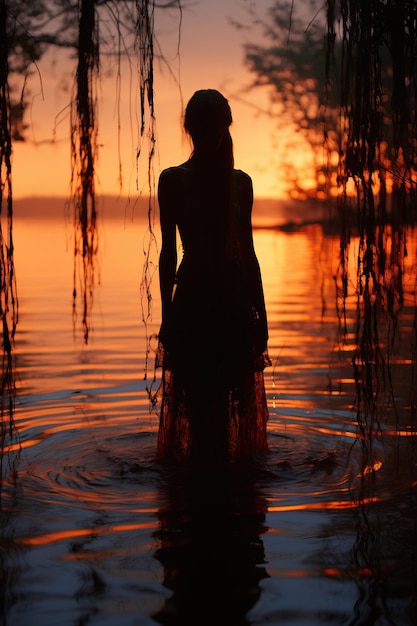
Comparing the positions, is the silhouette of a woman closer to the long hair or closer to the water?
the long hair

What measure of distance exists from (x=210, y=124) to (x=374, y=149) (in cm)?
140

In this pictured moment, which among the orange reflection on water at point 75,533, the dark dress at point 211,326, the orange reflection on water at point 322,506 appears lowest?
the orange reflection on water at point 75,533

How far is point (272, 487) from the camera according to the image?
17.1 feet

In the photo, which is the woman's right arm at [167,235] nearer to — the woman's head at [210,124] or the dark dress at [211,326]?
the dark dress at [211,326]

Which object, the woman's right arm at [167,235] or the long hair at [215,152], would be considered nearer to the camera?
the long hair at [215,152]

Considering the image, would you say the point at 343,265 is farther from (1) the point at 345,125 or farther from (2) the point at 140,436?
(2) the point at 140,436

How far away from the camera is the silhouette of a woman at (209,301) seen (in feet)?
16.6

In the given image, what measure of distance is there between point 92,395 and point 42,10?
690cm

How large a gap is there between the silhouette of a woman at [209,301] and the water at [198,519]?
1.04 ft

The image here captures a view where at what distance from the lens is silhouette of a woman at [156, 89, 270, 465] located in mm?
5074

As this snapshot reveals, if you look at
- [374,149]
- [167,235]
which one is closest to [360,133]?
[374,149]

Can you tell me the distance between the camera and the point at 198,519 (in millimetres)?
4605

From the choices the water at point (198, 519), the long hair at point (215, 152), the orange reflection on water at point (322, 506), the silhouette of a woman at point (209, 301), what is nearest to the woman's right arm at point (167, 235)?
the silhouette of a woman at point (209, 301)

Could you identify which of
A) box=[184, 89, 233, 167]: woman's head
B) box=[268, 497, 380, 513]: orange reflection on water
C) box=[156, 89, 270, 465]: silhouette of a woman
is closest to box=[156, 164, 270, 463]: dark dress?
box=[156, 89, 270, 465]: silhouette of a woman
